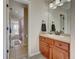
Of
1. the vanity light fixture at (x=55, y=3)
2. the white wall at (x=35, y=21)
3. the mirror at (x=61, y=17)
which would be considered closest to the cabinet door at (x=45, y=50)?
the white wall at (x=35, y=21)

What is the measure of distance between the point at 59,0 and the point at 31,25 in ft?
4.95

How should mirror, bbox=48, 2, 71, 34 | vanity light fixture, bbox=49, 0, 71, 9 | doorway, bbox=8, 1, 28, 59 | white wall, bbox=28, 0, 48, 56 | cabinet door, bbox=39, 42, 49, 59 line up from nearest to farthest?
1. mirror, bbox=48, 2, 71, 34
2. cabinet door, bbox=39, 42, 49, 59
3. vanity light fixture, bbox=49, 0, 71, 9
4. white wall, bbox=28, 0, 48, 56
5. doorway, bbox=8, 1, 28, 59

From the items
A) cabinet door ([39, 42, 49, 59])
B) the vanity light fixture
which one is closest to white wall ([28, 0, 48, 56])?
cabinet door ([39, 42, 49, 59])

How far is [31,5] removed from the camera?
4.49m

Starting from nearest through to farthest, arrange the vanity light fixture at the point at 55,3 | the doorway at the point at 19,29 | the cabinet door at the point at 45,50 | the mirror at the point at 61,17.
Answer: the mirror at the point at 61,17 → the cabinet door at the point at 45,50 → the vanity light fixture at the point at 55,3 → the doorway at the point at 19,29

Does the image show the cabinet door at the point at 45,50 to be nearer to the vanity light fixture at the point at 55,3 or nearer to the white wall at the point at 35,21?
the white wall at the point at 35,21

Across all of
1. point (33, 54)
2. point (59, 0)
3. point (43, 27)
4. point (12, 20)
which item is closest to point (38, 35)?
point (43, 27)

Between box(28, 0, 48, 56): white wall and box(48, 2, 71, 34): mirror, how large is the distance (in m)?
0.37

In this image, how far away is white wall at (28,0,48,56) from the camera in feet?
14.6

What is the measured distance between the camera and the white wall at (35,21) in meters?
4.44

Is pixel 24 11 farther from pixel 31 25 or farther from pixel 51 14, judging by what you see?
pixel 51 14

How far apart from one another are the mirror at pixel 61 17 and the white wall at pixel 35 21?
37 centimetres

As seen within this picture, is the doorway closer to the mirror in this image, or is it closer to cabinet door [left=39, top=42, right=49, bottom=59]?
cabinet door [left=39, top=42, right=49, bottom=59]

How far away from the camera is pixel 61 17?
12.7 feet
